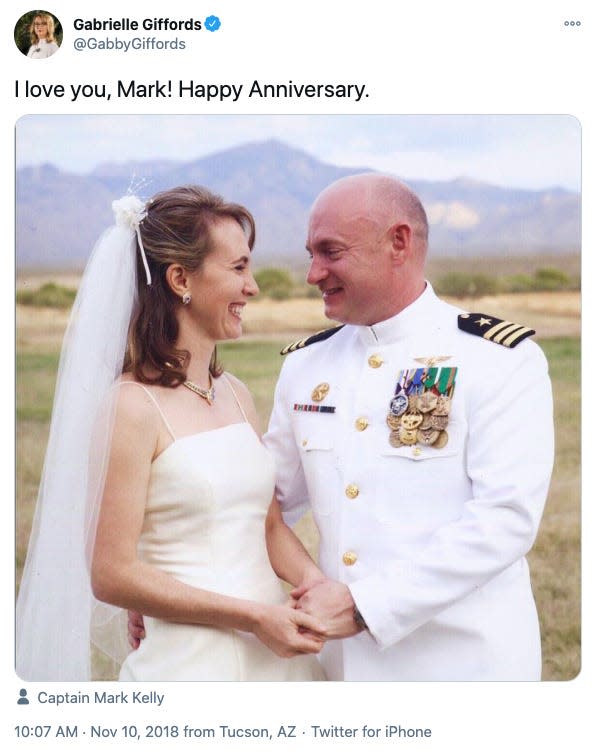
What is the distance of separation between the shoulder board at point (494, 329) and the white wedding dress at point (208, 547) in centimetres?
82

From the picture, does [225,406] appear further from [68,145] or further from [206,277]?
[68,145]

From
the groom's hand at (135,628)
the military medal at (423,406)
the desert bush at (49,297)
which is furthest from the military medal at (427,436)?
the desert bush at (49,297)

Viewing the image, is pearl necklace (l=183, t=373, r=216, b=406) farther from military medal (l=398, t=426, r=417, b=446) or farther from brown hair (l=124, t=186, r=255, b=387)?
military medal (l=398, t=426, r=417, b=446)

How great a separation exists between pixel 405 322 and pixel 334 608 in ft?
3.10

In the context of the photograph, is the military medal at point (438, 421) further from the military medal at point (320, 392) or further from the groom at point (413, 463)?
the military medal at point (320, 392)

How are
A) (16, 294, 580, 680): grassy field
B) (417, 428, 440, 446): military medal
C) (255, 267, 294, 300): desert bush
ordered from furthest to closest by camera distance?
(255, 267, 294, 300): desert bush
(16, 294, 580, 680): grassy field
(417, 428, 440, 446): military medal

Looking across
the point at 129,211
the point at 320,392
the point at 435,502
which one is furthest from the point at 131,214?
the point at 435,502

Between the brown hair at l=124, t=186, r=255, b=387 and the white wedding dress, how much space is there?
15cm

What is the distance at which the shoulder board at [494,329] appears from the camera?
300 centimetres

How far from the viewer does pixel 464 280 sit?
193 inches

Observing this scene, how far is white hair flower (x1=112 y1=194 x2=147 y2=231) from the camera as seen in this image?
3.04 m

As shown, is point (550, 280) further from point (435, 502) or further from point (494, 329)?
point (435, 502)
